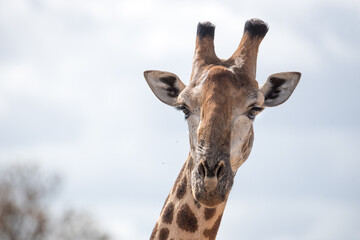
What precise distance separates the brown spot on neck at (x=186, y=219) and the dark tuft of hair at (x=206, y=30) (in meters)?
2.55

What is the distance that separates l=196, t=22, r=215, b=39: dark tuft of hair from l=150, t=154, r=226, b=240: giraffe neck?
188 centimetres

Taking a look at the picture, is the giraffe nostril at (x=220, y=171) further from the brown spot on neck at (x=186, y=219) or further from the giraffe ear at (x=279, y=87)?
the giraffe ear at (x=279, y=87)

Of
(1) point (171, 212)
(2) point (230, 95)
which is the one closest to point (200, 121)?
(2) point (230, 95)

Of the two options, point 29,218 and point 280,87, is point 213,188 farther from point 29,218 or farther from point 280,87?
point 29,218

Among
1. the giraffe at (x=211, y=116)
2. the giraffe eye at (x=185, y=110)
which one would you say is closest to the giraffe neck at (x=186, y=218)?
the giraffe at (x=211, y=116)

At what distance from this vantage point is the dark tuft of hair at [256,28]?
1201 centimetres

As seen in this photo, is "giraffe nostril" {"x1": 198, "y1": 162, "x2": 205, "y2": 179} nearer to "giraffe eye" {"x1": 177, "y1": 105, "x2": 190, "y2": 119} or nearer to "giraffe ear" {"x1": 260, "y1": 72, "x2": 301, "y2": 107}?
"giraffe eye" {"x1": 177, "y1": 105, "x2": 190, "y2": 119}

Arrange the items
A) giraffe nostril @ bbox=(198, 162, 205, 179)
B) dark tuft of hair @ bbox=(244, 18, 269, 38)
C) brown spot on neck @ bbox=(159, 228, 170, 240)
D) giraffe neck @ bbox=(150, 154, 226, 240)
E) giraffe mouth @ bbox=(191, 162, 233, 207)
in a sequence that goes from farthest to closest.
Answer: dark tuft of hair @ bbox=(244, 18, 269, 38)
brown spot on neck @ bbox=(159, 228, 170, 240)
giraffe neck @ bbox=(150, 154, 226, 240)
giraffe nostril @ bbox=(198, 162, 205, 179)
giraffe mouth @ bbox=(191, 162, 233, 207)

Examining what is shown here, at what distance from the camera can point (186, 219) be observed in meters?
11.0

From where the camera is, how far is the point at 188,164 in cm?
1122

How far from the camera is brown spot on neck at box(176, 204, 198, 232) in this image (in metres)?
10.9

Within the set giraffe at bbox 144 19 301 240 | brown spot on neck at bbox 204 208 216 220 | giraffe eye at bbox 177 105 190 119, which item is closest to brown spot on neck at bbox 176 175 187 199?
giraffe at bbox 144 19 301 240

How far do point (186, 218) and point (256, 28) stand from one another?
9.77 ft

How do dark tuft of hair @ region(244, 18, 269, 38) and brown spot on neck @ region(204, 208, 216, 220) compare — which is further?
dark tuft of hair @ region(244, 18, 269, 38)
